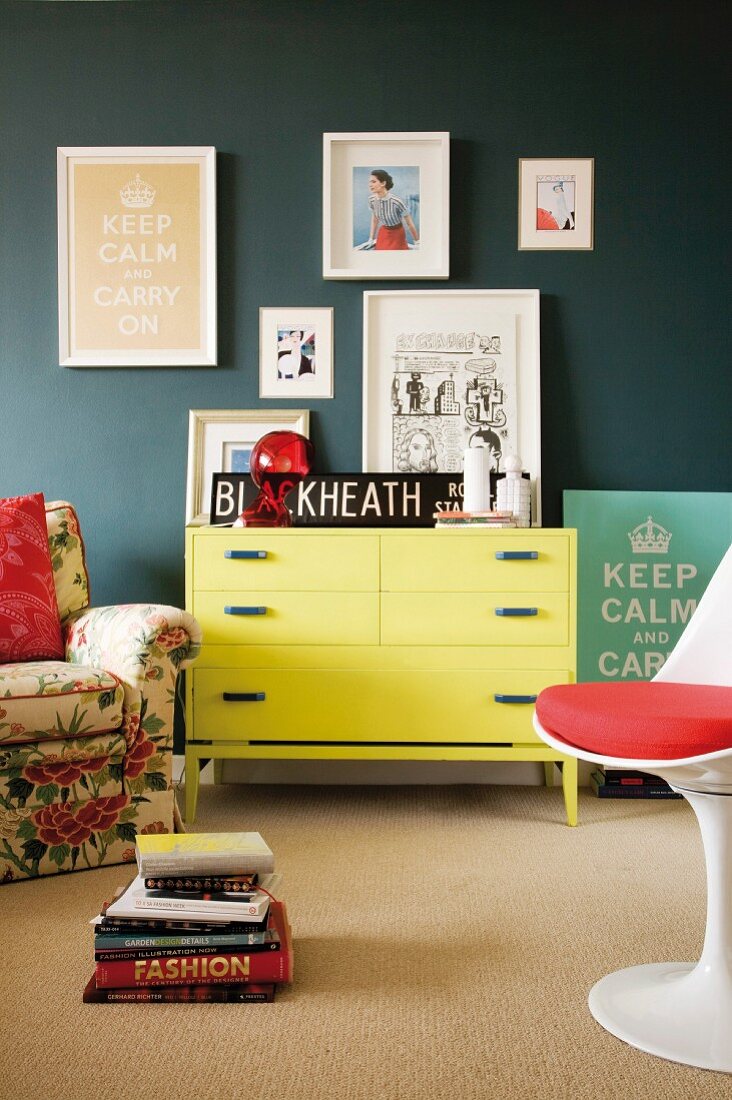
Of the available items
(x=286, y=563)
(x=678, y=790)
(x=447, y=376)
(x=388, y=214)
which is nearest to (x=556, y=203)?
(x=388, y=214)

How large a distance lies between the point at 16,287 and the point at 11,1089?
2.65 meters

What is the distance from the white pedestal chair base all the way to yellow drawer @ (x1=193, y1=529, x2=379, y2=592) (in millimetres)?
1382

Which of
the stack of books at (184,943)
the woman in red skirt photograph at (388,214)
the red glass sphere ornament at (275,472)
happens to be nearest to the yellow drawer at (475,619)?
the red glass sphere ornament at (275,472)

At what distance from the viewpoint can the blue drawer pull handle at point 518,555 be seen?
2.75m

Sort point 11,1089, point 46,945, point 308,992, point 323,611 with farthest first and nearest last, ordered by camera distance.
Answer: point 323,611 < point 46,945 < point 308,992 < point 11,1089

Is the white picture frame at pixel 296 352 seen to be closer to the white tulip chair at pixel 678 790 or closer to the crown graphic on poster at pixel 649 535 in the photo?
the crown graphic on poster at pixel 649 535

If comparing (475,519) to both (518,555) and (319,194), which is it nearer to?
(518,555)

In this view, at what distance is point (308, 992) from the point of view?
5.68 ft

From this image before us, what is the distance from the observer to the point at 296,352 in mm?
3293

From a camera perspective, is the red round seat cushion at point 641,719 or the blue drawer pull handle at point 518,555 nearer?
the red round seat cushion at point 641,719

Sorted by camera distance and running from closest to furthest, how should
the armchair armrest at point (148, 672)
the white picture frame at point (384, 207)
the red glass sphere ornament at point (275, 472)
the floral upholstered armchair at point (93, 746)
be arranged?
the floral upholstered armchair at point (93, 746) → the armchair armrest at point (148, 672) → the red glass sphere ornament at point (275, 472) → the white picture frame at point (384, 207)

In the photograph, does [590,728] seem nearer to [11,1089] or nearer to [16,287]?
[11,1089]

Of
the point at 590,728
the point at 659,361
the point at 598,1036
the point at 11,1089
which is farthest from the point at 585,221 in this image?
the point at 11,1089

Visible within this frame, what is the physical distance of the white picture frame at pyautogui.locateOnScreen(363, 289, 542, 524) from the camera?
3.24 m
